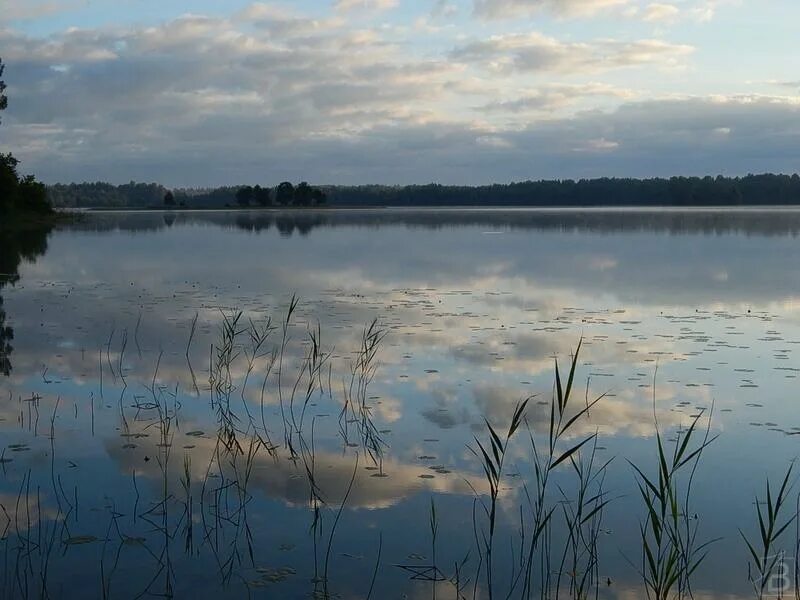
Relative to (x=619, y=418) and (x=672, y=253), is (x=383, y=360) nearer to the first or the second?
(x=619, y=418)

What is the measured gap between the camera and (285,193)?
4648 inches

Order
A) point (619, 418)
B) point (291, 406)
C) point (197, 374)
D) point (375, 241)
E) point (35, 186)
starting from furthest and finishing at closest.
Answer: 1. point (35, 186)
2. point (375, 241)
3. point (197, 374)
4. point (291, 406)
5. point (619, 418)

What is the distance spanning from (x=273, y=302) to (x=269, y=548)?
30.4ft

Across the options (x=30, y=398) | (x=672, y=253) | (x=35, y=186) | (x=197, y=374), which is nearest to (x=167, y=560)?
(x=30, y=398)

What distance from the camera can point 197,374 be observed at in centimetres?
815

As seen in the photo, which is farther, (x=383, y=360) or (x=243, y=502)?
(x=383, y=360)

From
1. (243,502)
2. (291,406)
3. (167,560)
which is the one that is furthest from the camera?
(291,406)

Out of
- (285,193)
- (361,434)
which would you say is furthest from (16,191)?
(285,193)

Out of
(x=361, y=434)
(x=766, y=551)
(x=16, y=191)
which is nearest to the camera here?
(x=766, y=551)

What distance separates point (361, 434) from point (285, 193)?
374 feet

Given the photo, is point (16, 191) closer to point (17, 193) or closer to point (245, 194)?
point (17, 193)

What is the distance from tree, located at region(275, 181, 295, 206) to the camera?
117 metres

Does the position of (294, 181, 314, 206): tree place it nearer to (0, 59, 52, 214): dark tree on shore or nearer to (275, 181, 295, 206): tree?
(275, 181, 295, 206): tree

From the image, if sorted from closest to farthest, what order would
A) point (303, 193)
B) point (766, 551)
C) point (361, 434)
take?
point (766, 551) < point (361, 434) < point (303, 193)
